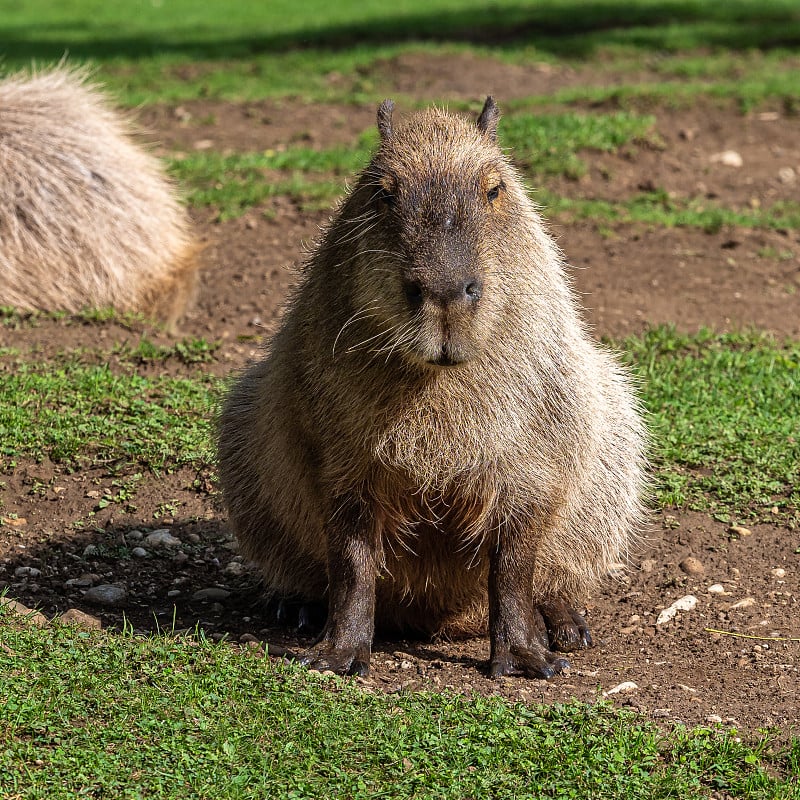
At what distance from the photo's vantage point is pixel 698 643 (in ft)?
13.7

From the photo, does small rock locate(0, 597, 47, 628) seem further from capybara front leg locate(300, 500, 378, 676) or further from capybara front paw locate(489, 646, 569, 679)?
capybara front paw locate(489, 646, 569, 679)

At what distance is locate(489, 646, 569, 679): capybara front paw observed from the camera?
3816 millimetres

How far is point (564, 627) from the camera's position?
Answer: 4.26 m

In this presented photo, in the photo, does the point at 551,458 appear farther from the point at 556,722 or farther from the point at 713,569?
the point at 713,569

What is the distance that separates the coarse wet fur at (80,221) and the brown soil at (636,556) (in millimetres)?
218

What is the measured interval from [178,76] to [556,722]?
10598 millimetres

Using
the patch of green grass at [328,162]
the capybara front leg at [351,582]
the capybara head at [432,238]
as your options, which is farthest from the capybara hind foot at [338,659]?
the patch of green grass at [328,162]

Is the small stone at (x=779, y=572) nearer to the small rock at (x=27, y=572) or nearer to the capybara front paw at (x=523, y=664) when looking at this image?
the capybara front paw at (x=523, y=664)

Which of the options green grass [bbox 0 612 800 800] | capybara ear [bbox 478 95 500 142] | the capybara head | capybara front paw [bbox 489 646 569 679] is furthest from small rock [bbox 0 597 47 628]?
capybara ear [bbox 478 95 500 142]

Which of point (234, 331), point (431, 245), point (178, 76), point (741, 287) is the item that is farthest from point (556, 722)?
point (178, 76)

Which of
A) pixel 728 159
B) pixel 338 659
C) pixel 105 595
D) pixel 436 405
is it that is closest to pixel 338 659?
pixel 338 659

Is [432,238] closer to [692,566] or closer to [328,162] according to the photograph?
[692,566]

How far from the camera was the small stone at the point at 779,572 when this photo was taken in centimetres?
462

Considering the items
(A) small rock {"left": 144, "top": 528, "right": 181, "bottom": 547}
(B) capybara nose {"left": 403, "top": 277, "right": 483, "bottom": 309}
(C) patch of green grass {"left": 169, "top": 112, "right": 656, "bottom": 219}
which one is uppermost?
(B) capybara nose {"left": 403, "top": 277, "right": 483, "bottom": 309}
